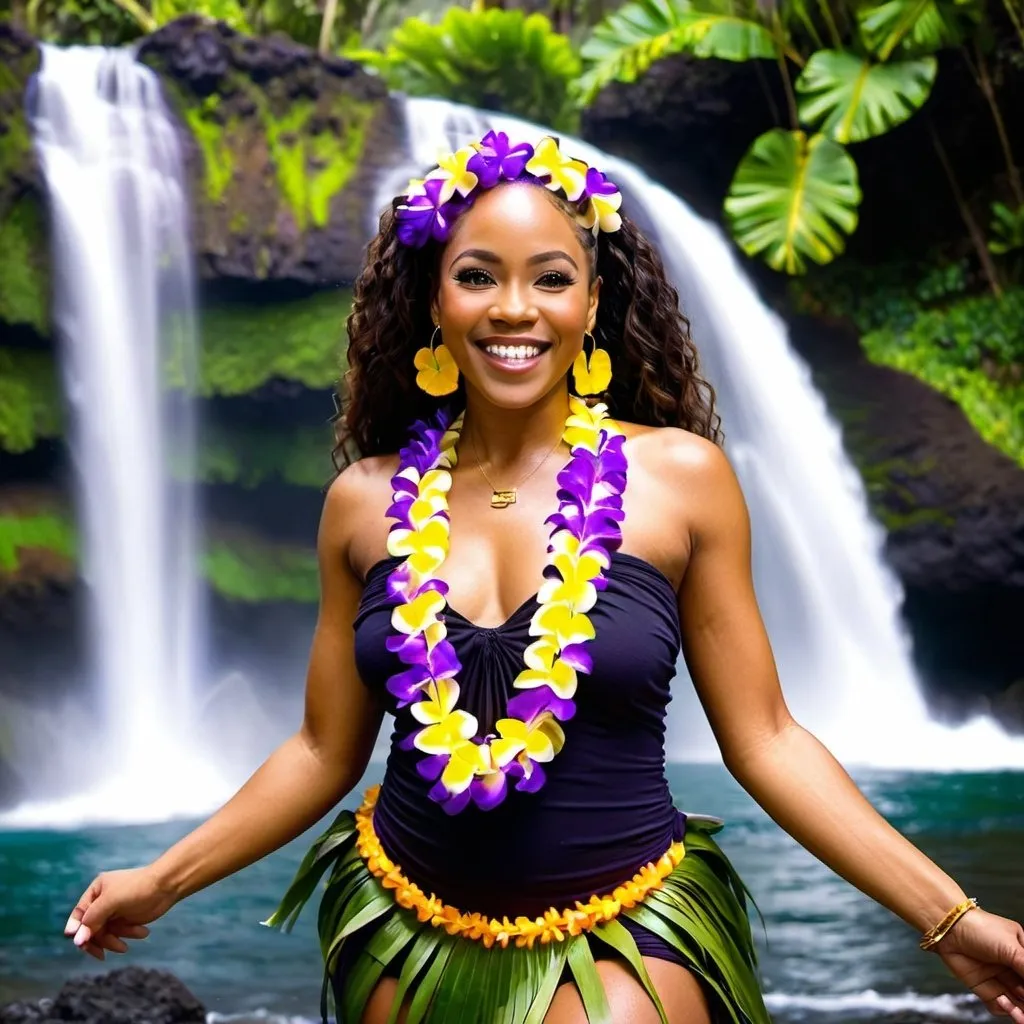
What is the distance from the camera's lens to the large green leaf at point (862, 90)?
27.8 ft

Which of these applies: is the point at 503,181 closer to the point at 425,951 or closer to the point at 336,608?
the point at 336,608

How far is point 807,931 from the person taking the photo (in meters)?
5.54

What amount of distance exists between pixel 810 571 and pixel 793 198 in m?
2.01

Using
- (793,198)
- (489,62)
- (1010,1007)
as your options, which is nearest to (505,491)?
(1010,1007)

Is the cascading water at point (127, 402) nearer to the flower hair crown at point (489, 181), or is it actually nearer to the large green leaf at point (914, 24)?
the large green leaf at point (914, 24)

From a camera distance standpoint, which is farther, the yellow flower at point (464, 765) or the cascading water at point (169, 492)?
the cascading water at point (169, 492)

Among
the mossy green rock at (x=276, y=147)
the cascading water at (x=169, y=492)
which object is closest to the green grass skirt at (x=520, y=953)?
the cascading water at (x=169, y=492)

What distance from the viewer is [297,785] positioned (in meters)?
2.05

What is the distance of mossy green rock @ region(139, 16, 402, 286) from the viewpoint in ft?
27.4

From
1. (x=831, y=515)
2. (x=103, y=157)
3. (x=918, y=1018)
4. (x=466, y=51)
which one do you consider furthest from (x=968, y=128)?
(x=918, y=1018)

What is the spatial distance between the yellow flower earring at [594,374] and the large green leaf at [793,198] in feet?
21.4

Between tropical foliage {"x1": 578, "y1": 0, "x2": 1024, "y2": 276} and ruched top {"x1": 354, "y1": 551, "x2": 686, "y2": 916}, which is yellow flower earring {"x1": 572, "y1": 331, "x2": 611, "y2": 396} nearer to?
ruched top {"x1": 354, "y1": 551, "x2": 686, "y2": 916}

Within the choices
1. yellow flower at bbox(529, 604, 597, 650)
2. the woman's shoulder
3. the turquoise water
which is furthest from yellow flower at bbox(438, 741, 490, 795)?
the turquoise water

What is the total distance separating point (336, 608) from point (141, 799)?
577 centimetres
